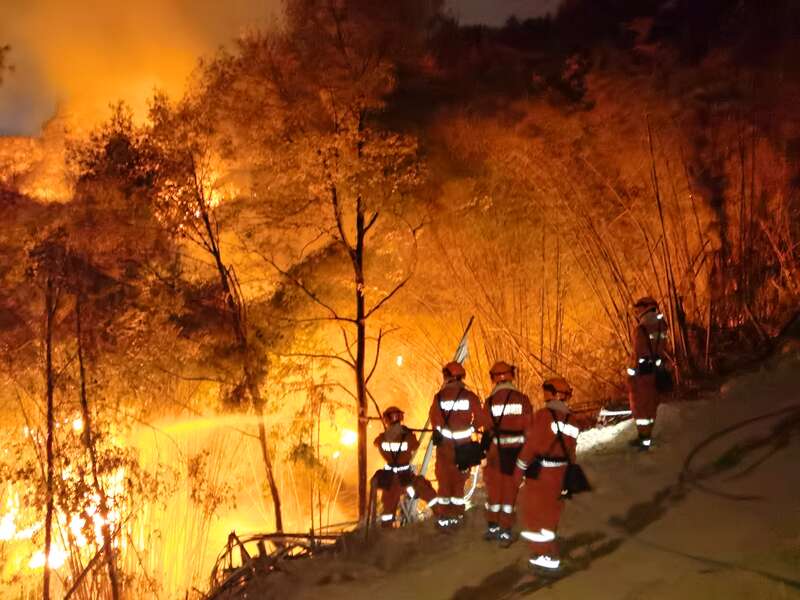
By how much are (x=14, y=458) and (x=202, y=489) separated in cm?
394

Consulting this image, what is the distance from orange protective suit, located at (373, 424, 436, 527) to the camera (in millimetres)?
8344

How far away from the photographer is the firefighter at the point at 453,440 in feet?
23.5

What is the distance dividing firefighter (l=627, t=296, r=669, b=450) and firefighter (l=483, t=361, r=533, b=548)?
2.01 m

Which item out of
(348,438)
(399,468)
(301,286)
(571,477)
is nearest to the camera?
(571,477)

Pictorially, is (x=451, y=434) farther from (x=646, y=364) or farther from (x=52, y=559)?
(x=52, y=559)

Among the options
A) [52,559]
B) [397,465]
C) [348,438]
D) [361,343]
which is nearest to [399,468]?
[397,465]

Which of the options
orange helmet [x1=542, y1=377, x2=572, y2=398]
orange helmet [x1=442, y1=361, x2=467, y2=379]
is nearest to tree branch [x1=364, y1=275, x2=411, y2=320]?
orange helmet [x1=442, y1=361, x2=467, y2=379]

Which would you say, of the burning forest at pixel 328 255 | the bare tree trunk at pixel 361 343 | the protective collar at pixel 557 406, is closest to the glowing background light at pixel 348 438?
the burning forest at pixel 328 255

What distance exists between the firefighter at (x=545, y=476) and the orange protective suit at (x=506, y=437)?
613 mm

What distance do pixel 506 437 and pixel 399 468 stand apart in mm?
2249

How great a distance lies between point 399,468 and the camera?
8.44 m

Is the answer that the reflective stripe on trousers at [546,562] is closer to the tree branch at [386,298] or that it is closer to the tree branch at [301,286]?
the tree branch at [386,298]

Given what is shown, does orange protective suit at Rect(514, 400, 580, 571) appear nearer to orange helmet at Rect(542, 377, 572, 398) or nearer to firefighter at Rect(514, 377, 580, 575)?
firefighter at Rect(514, 377, 580, 575)

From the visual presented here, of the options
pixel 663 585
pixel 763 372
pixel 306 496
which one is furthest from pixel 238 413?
pixel 663 585
